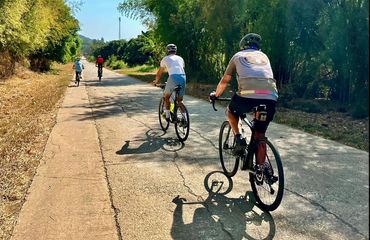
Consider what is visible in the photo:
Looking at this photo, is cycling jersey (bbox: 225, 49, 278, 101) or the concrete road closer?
the concrete road

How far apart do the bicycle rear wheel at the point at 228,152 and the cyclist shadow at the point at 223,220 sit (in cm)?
47

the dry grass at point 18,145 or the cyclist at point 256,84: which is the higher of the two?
the cyclist at point 256,84

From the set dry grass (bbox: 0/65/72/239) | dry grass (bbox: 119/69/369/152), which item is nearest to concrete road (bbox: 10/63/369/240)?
dry grass (bbox: 0/65/72/239)

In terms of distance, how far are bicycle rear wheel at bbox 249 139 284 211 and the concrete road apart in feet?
0.38

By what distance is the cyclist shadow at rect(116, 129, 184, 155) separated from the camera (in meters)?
6.86

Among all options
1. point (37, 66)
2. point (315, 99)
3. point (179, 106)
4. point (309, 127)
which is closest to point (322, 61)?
point (315, 99)

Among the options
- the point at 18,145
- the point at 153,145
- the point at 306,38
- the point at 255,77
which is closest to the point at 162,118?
the point at 153,145

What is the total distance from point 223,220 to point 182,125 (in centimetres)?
360

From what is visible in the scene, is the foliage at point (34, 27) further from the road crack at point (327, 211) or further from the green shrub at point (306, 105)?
the road crack at point (327, 211)

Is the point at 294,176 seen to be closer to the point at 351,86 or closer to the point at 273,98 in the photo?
the point at 273,98

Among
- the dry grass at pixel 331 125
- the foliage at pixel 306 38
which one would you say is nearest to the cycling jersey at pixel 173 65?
the dry grass at pixel 331 125

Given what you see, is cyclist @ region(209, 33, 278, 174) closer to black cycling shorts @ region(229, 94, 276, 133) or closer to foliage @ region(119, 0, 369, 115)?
black cycling shorts @ region(229, 94, 276, 133)

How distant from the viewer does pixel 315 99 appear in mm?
13422

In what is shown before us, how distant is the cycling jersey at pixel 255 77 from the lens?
429 cm
